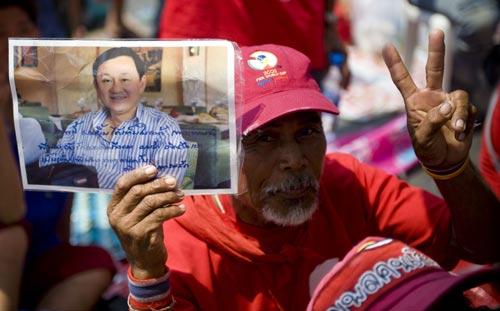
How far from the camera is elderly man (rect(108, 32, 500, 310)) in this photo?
1.93 meters

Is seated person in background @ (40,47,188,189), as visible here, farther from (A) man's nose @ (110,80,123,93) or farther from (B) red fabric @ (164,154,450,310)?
(B) red fabric @ (164,154,450,310)

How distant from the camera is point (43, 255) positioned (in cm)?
257

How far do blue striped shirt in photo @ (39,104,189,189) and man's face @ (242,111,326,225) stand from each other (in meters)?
0.28

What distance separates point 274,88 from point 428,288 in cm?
59

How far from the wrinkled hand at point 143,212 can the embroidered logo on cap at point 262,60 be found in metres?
0.44

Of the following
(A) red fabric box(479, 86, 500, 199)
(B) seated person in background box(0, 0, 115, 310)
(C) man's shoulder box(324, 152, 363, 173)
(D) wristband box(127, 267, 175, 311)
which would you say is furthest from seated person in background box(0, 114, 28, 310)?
(A) red fabric box(479, 86, 500, 199)

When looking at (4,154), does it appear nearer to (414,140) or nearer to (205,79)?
(205,79)

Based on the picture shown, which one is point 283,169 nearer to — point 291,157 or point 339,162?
point 291,157

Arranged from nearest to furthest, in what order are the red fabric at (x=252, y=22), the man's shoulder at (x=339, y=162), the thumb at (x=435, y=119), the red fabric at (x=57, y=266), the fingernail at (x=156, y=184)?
1. the fingernail at (x=156, y=184)
2. the thumb at (x=435, y=119)
3. the man's shoulder at (x=339, y=162)
4. the red fabric at (x=57, y=266)
5. the red fabric at (x=252, y=22)

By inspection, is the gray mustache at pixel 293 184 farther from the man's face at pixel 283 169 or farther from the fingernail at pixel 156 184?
the fingernail at pixel 156 184

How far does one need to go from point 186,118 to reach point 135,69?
0.13 m

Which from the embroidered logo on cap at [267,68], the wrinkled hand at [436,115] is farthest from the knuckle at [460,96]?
the embroidered logo on cap at [267,68]

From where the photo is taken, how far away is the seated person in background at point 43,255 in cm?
221

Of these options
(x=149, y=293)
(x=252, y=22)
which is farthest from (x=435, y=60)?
(x=252, y=22)
